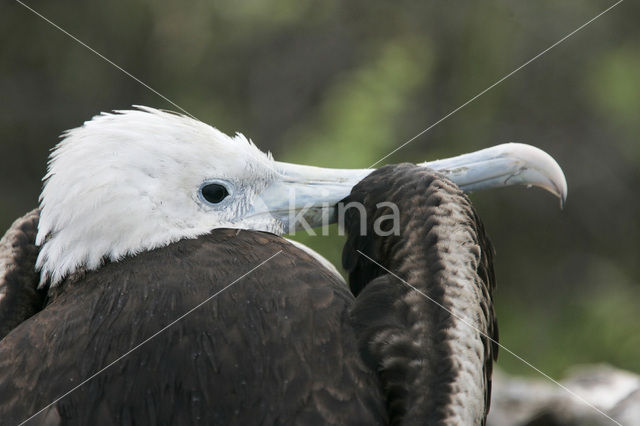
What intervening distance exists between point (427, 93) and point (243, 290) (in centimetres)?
396

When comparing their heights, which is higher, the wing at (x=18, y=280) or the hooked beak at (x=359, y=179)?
the hooked beak at (x=359, y=179)

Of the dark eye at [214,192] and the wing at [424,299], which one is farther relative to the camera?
the dark eye at [214,192]

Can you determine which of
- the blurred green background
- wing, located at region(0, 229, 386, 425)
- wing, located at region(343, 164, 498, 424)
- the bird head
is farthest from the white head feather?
the blurred green background

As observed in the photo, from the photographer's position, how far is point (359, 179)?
2740 millimetres

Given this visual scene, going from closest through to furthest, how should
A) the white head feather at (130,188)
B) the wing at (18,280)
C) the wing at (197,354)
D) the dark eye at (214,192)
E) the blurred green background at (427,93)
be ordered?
the wing at (197,354), the white head feather at (130,188), the dark eye at (214,192), the wing at (18,280), the blurred green background at (427,93)

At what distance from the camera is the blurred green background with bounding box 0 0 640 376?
5770 millimetres

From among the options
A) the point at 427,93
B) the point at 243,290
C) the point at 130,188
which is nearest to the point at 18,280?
the point at 130,188

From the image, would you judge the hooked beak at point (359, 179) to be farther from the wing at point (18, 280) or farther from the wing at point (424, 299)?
the wing at point (18, 280)

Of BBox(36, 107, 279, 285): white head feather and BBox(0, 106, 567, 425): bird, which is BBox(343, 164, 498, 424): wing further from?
BBox(36, 107, 279, 285): white head feather

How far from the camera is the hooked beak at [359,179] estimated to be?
2.66 metres

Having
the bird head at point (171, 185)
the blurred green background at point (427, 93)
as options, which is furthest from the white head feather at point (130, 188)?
the blurred green background at point (427, 93)

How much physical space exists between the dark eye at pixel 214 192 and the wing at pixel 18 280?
63 centimetres

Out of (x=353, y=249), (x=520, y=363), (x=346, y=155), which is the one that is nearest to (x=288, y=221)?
(x=353, y=249)

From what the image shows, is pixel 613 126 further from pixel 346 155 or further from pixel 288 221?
pixel 288 221
